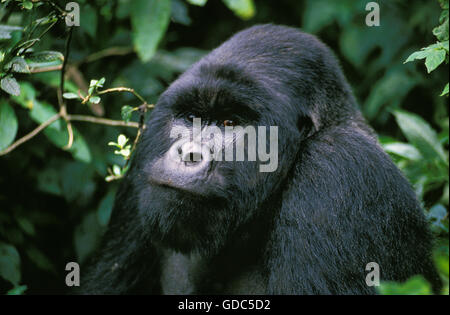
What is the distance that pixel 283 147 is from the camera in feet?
9.04

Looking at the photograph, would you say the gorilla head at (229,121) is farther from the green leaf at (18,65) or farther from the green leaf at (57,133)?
the green leaf at (57,133)

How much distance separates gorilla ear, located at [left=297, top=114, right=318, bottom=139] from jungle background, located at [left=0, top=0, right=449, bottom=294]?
2.29ft

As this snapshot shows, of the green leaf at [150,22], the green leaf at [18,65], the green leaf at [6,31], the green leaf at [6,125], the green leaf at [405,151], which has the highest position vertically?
the green leaf at [18,65]

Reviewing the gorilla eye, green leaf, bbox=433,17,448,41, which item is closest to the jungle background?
the gorilla eye

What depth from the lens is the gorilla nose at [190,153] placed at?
2602 mm

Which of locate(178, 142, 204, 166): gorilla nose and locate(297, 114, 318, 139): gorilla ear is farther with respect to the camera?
locate(297, 114, 318, 139): gorilla ear

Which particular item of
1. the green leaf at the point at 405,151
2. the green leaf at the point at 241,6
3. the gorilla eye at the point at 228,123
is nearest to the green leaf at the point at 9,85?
the gorilla eye at the point at 228,123

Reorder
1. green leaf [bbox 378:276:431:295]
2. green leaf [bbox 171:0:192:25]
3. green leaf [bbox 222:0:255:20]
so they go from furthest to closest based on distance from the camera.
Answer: green leaf [bbox 171:0:192:25], green leaf [bbox 222:0:255:20], green leaf [bbox 378:276:431:295]

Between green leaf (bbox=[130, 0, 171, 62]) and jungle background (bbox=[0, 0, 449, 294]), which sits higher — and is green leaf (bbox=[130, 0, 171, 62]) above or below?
above

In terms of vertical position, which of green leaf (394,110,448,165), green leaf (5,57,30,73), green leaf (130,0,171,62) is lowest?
green leaf (394,110,448,165)

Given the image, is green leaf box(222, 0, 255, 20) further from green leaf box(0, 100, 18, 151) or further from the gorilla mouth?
the gorilla mouth

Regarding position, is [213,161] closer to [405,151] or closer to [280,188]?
[280,188]

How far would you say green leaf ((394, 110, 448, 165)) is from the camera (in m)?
3.59

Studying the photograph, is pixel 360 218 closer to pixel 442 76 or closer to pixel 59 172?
pixel 59 172
